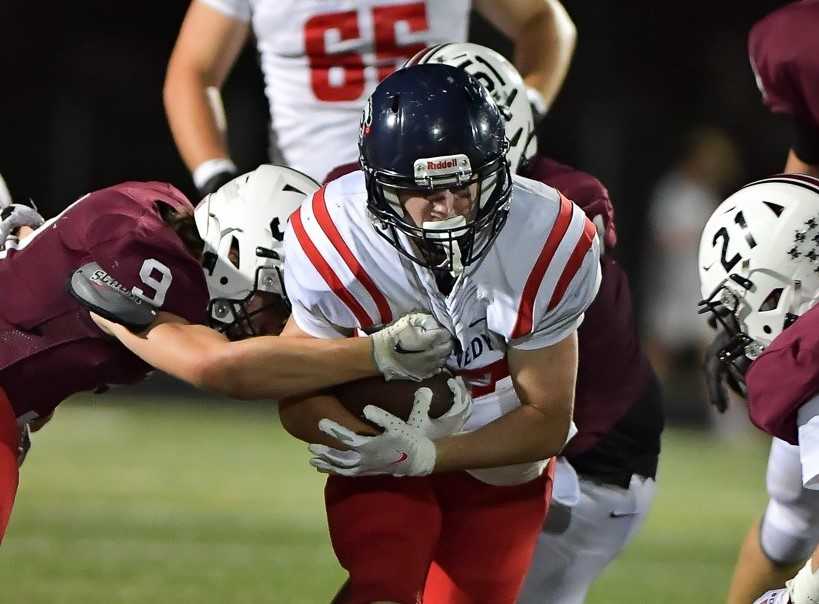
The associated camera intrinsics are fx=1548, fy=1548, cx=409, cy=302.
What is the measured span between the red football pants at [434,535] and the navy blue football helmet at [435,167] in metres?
0.46

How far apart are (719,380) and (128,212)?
1.45 meters

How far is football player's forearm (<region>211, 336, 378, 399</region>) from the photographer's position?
8.84ft

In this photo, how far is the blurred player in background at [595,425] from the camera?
3.35 m

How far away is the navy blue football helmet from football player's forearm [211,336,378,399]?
0.20 meters

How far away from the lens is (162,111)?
887cm

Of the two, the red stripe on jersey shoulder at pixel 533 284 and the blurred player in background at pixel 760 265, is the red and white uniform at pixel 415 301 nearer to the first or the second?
the red stripe on jersey shoulder at pixel 533 284

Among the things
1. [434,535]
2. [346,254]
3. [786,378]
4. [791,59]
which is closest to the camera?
[786,378]

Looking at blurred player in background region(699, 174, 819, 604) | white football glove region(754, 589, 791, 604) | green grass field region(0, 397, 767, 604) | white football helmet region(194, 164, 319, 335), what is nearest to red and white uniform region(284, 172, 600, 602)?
white football helmet region(194, 164, 319, 335)

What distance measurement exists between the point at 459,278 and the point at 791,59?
147 cm

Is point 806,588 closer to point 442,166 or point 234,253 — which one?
point 442,166

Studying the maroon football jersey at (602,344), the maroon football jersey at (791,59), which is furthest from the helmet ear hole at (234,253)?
the maroon football jersey at (791,59)

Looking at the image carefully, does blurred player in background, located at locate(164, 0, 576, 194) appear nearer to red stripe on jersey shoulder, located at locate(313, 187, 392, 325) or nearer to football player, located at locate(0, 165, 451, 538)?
football player, located at locate(0, 165, 451, 538)

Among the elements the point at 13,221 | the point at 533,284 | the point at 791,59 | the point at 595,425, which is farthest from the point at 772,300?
the point at 13,221

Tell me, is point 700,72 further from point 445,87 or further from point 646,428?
point 445,87
